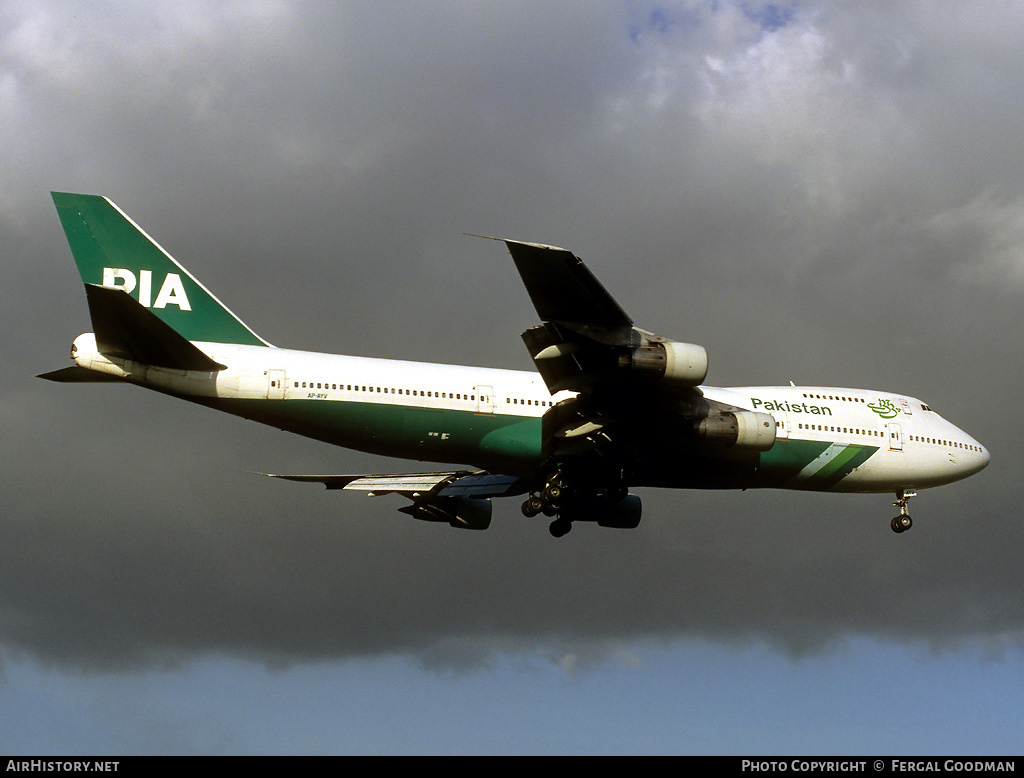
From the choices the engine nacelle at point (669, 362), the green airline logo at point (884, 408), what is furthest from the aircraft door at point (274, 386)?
the green airline logo at point (884, 408)

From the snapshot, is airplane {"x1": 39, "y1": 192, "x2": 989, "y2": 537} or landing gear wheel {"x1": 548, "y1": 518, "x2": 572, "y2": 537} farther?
landing gear wheel {"x1": 548, "y1": 518, "x2": 572, "y2": 537}

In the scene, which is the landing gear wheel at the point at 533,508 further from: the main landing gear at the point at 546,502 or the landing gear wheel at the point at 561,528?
the landing gear wheel at the point at 561,528

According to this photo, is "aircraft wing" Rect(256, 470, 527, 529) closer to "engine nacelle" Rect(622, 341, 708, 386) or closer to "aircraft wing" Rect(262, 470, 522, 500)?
"aircraft wing" Rect(262, 470, 522, 500)

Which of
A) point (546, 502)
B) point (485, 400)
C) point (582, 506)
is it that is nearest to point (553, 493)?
point (546, 502)

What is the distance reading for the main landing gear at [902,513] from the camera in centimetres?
3516

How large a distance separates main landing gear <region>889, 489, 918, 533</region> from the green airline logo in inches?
93.4

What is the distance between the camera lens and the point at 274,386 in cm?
2922

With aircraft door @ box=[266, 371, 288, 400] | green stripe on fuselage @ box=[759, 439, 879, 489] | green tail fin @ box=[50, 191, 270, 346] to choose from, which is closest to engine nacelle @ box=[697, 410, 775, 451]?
green stripe on fuselage @ box=[759, 439, 879, 489]

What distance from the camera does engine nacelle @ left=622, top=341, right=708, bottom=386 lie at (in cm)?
2714

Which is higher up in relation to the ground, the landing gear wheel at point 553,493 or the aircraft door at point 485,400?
the aircraft door at point 485,400

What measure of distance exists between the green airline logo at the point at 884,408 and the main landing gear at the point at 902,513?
237cm

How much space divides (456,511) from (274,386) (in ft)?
32.1
